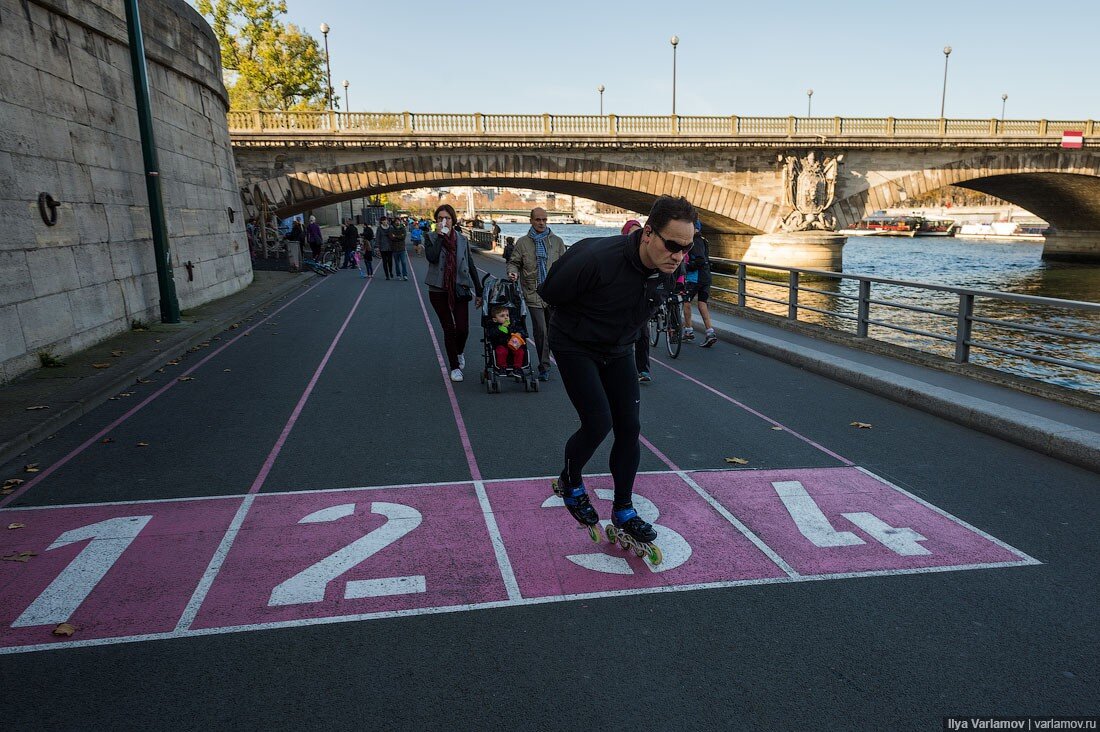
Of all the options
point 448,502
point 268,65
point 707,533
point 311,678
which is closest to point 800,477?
point 707,533

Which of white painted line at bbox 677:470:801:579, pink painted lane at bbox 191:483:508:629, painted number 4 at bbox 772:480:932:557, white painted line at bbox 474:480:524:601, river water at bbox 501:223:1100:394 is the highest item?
pink painted lane at bbox 191:483:508:629

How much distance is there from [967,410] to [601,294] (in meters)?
4.96

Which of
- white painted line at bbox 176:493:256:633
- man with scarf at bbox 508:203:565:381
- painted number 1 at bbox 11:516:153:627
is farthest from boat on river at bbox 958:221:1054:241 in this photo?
painted number 1 at bbox 11:516:153:627

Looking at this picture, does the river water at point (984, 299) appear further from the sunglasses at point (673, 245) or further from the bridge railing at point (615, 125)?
the bridge railing at point (615, 125)

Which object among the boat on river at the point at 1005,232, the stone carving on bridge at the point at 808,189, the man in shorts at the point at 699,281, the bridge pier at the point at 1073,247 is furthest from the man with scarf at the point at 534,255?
the boat on river at the point at 1005,232

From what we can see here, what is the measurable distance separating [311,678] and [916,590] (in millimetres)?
3096

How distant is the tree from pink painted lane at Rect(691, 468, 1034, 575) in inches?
2290

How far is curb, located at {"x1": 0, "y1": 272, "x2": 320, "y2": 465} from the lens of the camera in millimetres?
6629

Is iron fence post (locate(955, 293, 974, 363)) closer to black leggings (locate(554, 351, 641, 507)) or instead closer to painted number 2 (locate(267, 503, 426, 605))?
black leggings (locate(554, 351, 641, 507))

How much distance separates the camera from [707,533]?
4906mm

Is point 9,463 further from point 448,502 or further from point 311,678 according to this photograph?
point 311,678

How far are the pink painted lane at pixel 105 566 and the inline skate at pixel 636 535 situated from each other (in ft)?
7.83

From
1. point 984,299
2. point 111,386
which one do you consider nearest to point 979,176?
point 984,299

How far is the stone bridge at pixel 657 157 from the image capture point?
35938 mm
